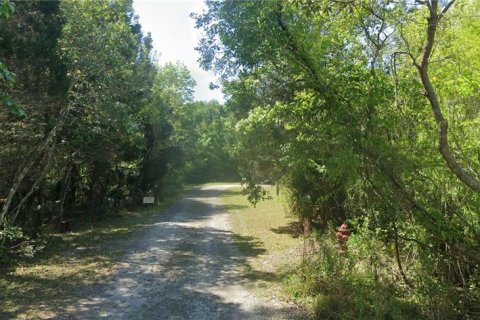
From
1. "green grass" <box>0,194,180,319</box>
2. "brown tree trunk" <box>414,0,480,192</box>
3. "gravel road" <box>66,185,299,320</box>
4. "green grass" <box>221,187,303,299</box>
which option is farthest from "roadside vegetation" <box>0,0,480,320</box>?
"gravel road" <box>66,185,299,320</box>

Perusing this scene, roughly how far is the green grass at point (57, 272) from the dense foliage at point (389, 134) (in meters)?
4.95

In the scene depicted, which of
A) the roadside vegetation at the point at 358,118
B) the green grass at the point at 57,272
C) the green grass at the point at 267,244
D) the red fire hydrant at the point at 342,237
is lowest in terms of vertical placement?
the green grass at the point at 267,244

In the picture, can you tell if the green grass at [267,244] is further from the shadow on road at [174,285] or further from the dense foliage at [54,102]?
the dense foliage at [54,102]

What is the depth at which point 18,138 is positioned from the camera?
1117 centimetres

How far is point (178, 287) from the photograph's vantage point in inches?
363

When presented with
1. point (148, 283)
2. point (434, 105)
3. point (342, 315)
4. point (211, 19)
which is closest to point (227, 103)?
point (211, 19)

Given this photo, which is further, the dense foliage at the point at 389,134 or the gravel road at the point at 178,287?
the gravel road at the point at 178,287

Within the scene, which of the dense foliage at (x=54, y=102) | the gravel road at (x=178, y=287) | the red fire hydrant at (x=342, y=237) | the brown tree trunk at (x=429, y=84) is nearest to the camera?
the brown tree trunk at (x=429, y=84)

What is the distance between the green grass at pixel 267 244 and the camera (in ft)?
33.2

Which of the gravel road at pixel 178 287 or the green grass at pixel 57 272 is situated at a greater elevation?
the green grass at pixel 57 272

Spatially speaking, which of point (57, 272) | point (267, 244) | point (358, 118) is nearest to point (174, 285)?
point (57, 272)

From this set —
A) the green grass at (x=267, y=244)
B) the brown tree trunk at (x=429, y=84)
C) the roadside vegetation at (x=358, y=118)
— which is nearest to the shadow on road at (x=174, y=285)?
the green grass at (x=267, y=244)

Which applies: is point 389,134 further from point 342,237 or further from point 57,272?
point 57,272

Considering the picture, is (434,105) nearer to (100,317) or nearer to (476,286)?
(476,286)
